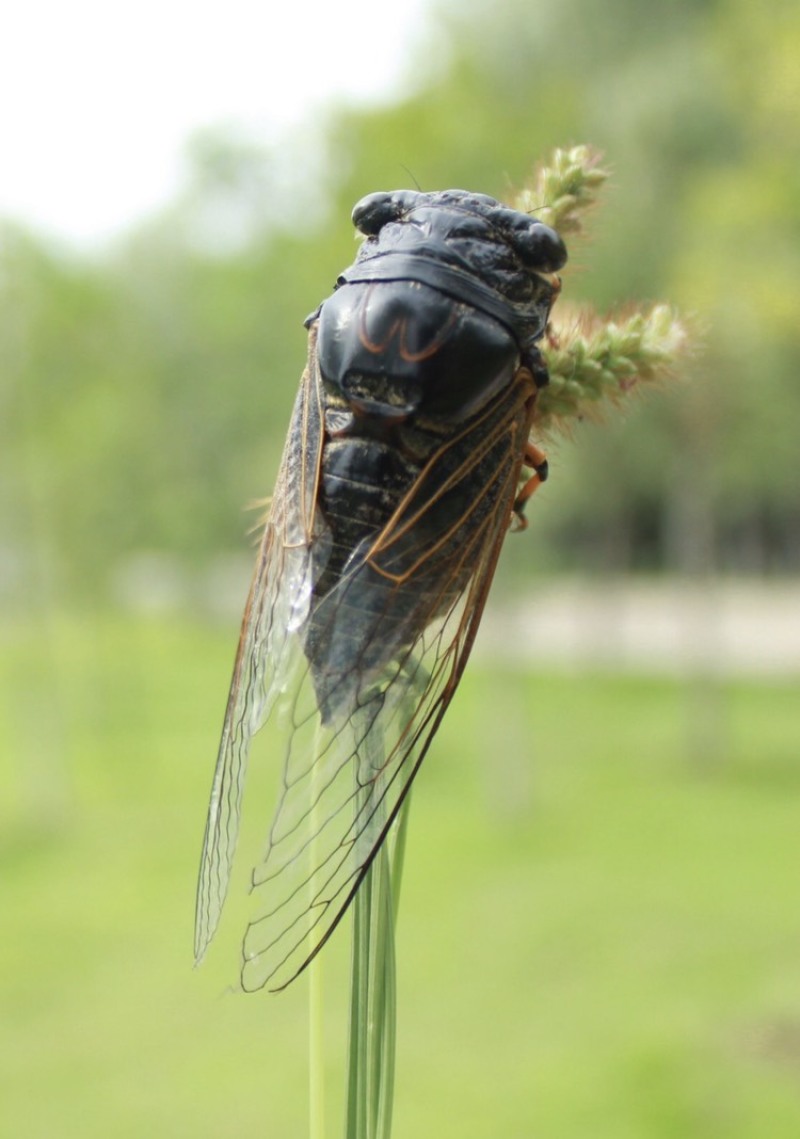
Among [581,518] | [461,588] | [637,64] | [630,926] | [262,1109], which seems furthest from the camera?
[581,518]

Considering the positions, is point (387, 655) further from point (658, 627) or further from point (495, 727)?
point (658, 627)

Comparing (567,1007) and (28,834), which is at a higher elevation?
(28,834)

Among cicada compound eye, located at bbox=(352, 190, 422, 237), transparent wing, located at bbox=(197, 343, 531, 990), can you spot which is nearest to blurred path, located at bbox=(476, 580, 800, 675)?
cicada compound eye, located at bbox=(352, 190, 422, 237)

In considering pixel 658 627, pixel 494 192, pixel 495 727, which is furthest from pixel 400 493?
pixel 658 627

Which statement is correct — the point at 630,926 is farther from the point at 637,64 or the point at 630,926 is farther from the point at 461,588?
the point at 637,64

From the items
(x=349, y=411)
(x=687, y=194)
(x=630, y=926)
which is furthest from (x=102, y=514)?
(x=349, y=411)
